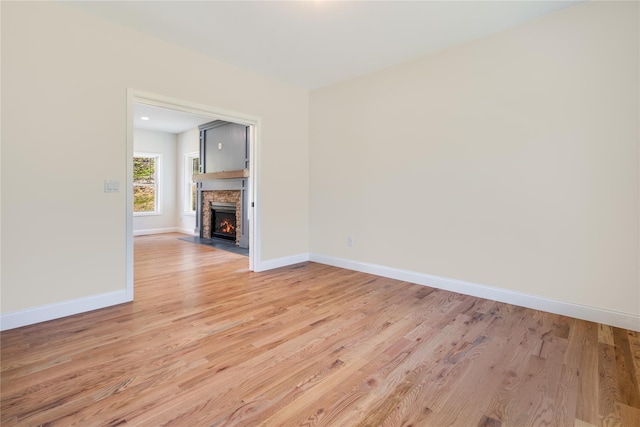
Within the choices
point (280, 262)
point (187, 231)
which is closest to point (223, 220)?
point (187, 231)

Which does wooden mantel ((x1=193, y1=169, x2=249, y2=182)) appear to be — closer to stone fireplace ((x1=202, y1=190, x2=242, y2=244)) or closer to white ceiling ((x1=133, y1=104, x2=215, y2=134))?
stone fireplace ((x1=202, y1=190, x2=242, y2=244))

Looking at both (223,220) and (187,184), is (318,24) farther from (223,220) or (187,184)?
(187,184)

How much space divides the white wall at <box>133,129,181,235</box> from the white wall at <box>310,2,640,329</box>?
19.0 feet

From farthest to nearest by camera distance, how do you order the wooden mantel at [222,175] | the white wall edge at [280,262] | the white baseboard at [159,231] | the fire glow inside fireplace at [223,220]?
the white baseboard at [159,231], the fire glow inside fireplace at [223,220], the wooden mantel at [222,175], the white wall edge at [280,262]

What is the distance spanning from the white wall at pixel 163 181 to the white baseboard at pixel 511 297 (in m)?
5.84

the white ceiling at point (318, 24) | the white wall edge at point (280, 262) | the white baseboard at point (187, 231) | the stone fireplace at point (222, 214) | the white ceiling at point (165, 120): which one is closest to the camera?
the white ceiling at point (318, 24)

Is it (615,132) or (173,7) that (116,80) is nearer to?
(173,7)

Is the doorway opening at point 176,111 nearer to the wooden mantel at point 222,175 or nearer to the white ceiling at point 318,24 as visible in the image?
the white ceiling at point 318,24

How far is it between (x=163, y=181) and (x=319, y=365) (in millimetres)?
7389

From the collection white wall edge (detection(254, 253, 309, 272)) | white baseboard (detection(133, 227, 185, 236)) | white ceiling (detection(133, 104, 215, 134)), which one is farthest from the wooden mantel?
white wall edge (detection(254, 253, 309, 272))

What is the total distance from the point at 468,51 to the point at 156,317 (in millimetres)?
3875

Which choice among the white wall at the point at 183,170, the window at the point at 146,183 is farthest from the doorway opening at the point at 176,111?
the window at the point at 146,183

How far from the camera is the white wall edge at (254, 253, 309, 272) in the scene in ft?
13.3

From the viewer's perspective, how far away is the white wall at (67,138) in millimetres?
2293
